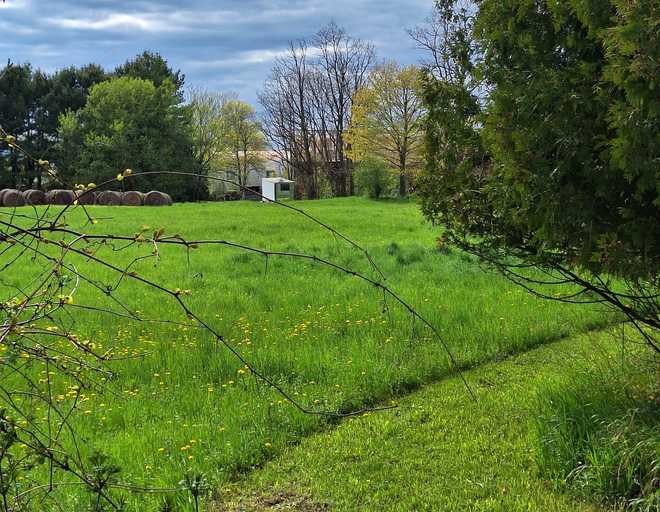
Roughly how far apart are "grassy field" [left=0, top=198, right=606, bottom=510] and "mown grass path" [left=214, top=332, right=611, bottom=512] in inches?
9.7

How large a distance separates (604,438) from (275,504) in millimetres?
2099

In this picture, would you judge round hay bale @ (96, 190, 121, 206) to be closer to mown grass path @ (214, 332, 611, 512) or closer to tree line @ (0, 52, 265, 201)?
tree line @ (0, 52, 265, 201)

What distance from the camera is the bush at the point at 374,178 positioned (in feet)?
140

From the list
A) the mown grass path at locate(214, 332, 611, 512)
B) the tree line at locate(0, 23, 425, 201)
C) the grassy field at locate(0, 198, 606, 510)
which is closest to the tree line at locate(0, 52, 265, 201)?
the tree line at locate(0, 23, 425, 201)

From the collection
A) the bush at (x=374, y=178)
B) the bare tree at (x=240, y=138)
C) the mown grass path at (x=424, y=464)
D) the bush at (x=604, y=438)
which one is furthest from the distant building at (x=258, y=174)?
the bush at (x=604, y=438)

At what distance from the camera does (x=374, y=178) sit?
140 ft

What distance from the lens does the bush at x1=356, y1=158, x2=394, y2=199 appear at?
42.8 metres

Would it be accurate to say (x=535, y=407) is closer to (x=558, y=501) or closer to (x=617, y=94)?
(x=558, y=501)

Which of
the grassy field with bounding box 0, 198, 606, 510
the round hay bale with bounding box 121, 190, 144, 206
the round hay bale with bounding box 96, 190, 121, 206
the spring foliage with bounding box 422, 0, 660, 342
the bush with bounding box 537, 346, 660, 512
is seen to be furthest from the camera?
the round hay bale with bounding box 121, 190, 144, 206

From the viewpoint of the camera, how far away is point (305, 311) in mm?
8273

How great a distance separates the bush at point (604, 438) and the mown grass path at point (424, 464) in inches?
5.5

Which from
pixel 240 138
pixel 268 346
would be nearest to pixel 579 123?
pixel 268 346

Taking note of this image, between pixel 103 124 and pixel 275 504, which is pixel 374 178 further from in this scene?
pixel 275 504

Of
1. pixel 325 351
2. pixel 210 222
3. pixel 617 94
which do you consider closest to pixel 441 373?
pixel 325 351
